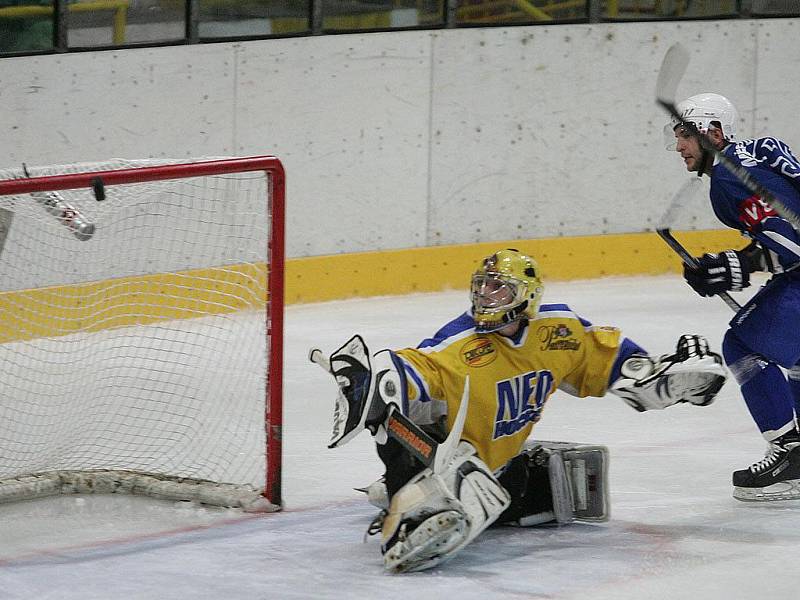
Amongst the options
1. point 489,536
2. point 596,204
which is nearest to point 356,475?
point 489,536

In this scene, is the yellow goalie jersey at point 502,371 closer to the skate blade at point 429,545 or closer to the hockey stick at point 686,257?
the skate blade at point 429,545

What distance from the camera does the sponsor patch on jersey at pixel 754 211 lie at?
13.5ft

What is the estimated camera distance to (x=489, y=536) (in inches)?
155

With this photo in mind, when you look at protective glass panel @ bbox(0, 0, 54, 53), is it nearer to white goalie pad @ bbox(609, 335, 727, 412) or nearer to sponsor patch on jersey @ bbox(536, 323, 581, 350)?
sponsor patch on jersey @ bbox(536, 323, 581, 350)

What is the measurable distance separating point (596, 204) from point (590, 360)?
12.5ft

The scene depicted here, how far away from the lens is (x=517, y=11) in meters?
7.43

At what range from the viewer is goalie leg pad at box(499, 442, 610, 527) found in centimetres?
395

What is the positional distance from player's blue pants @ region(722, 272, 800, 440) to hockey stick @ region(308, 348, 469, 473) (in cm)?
103

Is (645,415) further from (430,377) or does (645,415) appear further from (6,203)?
(6,203)

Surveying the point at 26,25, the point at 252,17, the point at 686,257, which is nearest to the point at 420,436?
the point at 686,257

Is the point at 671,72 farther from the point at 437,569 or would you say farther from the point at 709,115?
the point at 437,569

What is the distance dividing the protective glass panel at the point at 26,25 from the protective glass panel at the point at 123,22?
9cm

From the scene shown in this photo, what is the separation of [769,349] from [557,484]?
0.72 meters

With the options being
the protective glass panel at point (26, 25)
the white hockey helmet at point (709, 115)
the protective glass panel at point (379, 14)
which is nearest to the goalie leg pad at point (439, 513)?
the white hockey helmet at point (709, 115)
